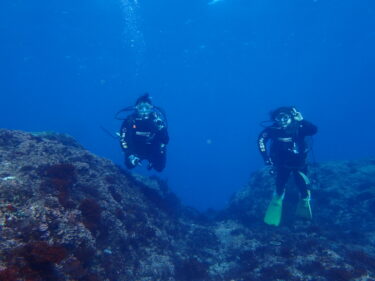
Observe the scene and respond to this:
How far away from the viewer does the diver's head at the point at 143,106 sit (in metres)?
10.1

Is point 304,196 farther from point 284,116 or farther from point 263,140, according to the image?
point 284,116

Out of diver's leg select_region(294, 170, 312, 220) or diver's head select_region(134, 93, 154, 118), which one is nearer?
diver's leg select_region(294, 170, 312, 220)

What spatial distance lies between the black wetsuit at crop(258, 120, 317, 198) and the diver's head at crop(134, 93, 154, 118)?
13.5 ft

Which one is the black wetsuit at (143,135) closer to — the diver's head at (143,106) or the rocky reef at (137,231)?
the diver's head at (143,106)

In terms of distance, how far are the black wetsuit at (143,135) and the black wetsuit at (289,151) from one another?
11.8 feet

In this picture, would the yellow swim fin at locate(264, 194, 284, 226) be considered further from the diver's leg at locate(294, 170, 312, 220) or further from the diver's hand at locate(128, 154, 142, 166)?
the diver's hand at locate(128, 154, 142, 166)

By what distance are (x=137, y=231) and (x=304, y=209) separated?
19.4 ft

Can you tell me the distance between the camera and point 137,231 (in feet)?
23.3

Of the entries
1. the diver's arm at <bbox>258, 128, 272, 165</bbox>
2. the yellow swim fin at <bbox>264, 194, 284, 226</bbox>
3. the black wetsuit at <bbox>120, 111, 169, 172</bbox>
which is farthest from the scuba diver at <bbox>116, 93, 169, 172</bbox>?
the yellow swim fin at <bbox>264, 194, 284, 226</bbox>

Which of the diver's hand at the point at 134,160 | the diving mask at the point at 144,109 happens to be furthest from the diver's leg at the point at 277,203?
the diving mask at the point at 144,109

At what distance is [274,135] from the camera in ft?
34.1

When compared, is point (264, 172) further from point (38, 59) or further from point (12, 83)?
point (12, 83)

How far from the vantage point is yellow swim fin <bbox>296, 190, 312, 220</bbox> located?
32.8ft

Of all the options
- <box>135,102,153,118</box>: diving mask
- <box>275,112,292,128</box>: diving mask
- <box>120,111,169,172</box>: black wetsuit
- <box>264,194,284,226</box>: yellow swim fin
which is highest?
<box>275,112,292,128</box>: diving mask
